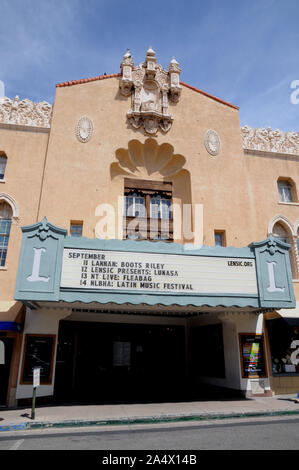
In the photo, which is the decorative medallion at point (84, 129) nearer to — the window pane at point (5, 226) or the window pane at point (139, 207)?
the window pane at point (139, 207)

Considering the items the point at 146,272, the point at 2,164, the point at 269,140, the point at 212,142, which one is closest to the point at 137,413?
the point at 146,272

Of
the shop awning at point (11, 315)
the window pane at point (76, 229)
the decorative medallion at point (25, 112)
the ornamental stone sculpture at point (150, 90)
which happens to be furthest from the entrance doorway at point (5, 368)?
the ornamental stone sculpture at point (150, 90)

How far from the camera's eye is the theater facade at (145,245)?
11.9 meters

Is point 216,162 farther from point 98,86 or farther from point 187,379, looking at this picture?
point 187,379

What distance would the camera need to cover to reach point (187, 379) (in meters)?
16.9

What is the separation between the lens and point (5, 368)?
1282cm

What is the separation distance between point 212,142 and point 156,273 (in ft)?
29.1

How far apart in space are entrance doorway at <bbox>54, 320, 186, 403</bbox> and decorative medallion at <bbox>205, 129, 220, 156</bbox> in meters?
9.38

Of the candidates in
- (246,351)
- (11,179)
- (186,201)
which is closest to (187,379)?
(246,351)

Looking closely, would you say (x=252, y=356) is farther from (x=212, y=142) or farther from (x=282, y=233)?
(x=212, y=142)

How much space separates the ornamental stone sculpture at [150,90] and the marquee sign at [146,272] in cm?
764

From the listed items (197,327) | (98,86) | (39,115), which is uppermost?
(98,86)
